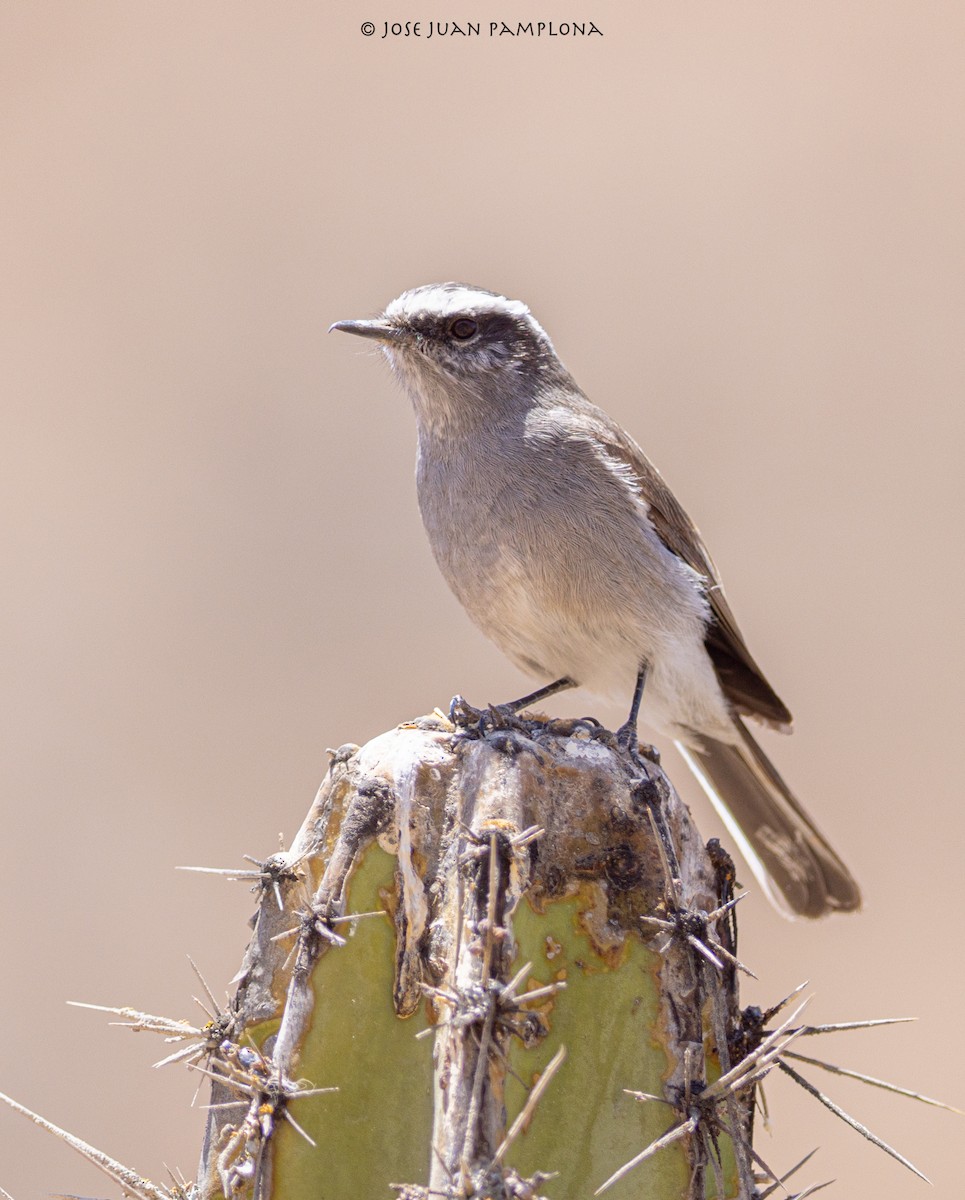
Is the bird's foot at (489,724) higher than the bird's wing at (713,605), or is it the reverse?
the bird's wing at (713,605)

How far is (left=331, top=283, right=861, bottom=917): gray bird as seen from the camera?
173 inches

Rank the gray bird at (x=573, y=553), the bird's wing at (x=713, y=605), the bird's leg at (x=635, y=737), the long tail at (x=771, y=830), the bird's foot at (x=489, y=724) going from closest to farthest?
the bird's foot at (x=489, y=724) → the bird's leg at (x=635, y=737) → the gray bird at (x=573, y=553) → the bird's wing at (x=713, y=605) → the long tail at (x=771, y=830)

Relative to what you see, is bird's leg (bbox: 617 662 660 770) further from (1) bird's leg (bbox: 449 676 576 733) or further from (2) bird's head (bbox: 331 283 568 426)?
(2) bird's head (bbox: 331 283 568 426)

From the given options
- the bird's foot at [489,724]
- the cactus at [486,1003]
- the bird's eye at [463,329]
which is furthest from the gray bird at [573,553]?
the cactus at [486,1003]

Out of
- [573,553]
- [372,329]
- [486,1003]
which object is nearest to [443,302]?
[372,329]

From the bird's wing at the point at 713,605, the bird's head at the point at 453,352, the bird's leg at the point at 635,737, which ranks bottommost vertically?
the bird's leg at the point at 635,737

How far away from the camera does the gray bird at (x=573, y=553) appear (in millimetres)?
4387

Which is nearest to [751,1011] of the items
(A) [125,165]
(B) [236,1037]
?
(B) [236,1037]

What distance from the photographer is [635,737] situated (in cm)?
375

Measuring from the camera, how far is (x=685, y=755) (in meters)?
5.48

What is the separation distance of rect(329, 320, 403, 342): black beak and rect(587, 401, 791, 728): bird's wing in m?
0.78

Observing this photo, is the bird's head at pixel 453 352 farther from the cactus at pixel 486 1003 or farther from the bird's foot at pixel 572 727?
the cactus at pixel 486 1003

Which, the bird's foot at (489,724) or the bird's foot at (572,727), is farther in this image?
the bird's foot at (572,727)

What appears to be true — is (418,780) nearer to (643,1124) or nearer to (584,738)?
(584,738)
